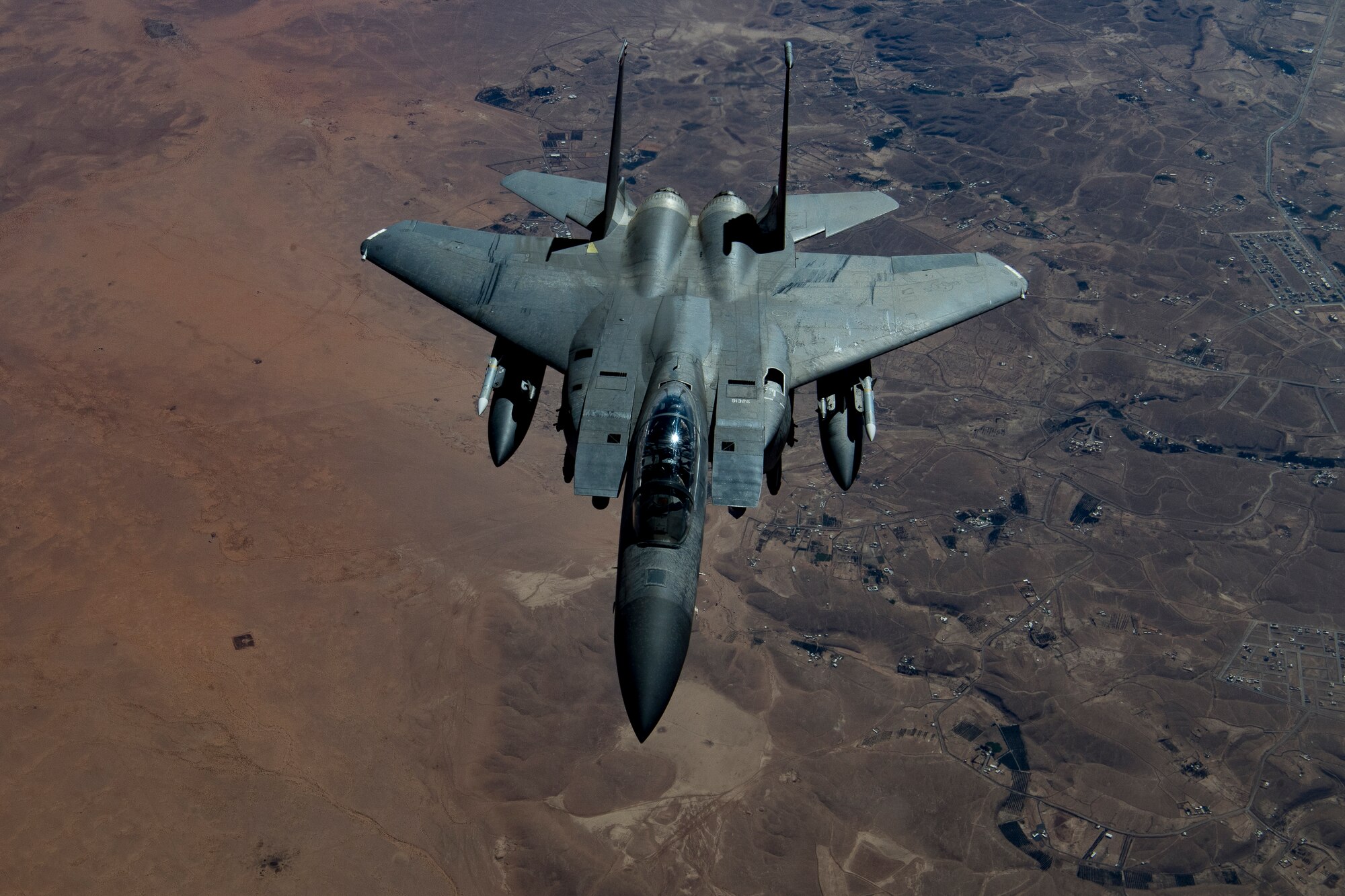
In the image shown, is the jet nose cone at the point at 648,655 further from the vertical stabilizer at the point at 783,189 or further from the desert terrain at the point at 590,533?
the desert terrain at the point at 590,533

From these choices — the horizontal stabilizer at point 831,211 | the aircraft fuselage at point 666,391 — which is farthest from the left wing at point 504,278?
the horizontal stabilizer at point 831,211

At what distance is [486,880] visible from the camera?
4603 centimetres

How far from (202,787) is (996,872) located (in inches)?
1612

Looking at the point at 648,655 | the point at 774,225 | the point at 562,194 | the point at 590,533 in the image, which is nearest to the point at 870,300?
the point at 774,225

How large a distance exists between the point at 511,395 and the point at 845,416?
11275 millimetres

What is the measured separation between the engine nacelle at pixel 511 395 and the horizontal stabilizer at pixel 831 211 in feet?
34.9

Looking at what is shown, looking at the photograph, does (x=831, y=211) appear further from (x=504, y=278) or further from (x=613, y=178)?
(x=504, y=278)

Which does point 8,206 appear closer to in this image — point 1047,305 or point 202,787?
point 202,787

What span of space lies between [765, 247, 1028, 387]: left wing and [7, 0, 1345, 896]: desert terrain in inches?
1178

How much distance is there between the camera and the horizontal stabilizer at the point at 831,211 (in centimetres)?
3491

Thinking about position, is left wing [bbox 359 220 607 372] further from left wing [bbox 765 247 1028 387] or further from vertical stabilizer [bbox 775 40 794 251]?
left wing [bbox 765 247 1028 387]

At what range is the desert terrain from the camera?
48.5 metres

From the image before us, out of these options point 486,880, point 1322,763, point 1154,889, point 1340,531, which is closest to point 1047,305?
point 1340,531

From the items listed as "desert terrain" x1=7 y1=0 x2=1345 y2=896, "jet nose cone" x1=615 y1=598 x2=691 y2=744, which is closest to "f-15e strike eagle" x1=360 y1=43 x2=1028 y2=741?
"jet nose cone" x1=615 y1=598 x2=691 y2=744
